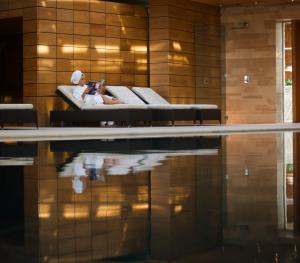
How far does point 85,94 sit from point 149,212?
13.8m

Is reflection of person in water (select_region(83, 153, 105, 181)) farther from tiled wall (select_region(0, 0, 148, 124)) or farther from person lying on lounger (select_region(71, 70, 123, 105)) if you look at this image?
tiled wall (select_region(0, 0, 148, 124))

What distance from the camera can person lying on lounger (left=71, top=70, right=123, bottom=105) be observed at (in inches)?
655

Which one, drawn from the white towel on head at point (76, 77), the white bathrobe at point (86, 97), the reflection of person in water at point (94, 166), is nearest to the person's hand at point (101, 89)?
the white bathrobe at point (86, 97)

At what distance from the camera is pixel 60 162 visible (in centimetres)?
611

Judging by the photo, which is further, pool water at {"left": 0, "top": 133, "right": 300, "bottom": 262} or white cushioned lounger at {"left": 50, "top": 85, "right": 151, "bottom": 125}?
white cushioned lounger at {"left": 50, "top": 85, "right": 151, "bottom": 125}

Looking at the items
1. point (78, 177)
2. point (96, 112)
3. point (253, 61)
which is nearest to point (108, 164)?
point (78, 177)

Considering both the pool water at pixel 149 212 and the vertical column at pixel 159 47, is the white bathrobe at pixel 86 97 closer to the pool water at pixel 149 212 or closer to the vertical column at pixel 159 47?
the vertical column at pixel 159 47

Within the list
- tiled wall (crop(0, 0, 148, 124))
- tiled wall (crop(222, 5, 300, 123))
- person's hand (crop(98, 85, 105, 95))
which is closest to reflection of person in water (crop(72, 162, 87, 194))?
person's hand (crop(98, 85, 105, 95))

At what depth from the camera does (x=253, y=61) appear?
21406 mm

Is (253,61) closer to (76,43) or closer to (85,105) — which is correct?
(76,43)

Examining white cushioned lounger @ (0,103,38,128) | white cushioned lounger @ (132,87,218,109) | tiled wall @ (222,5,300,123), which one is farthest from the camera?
tiled wall @ (222,5,300,123)

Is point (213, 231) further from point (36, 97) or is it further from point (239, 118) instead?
point (239, 118)

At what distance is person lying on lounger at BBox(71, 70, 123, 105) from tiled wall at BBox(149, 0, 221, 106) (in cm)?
314

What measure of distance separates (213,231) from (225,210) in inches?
22.8
